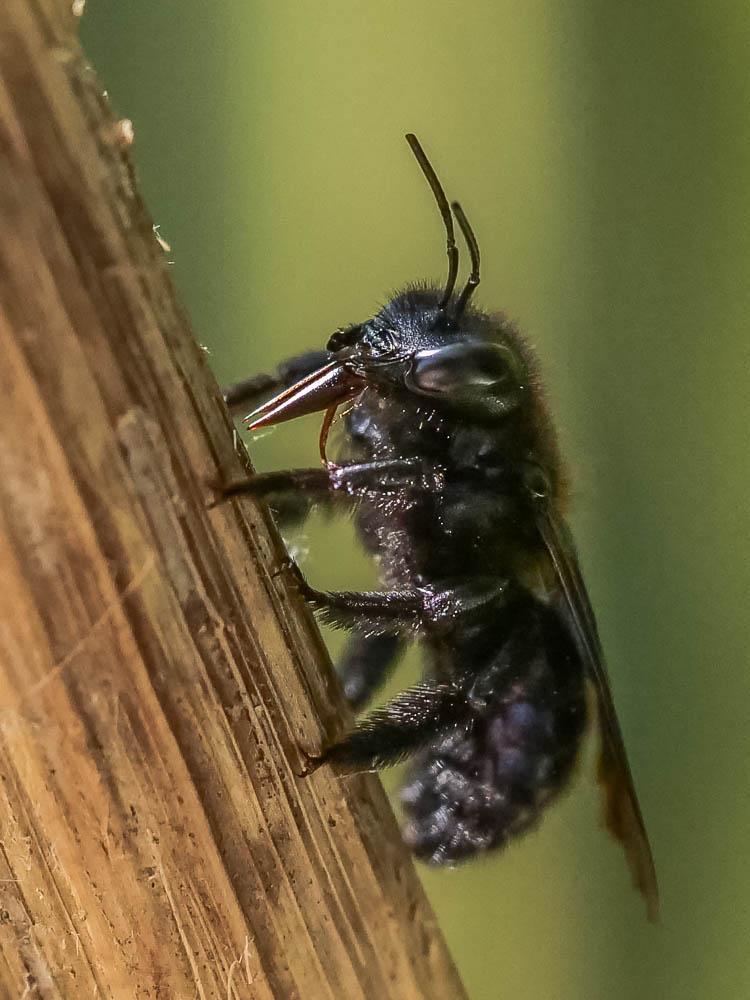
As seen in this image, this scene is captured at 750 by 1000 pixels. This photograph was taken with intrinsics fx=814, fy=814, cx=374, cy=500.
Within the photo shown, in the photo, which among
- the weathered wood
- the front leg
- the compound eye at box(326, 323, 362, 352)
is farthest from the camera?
the compound eye at box(326, 323, 362, 352)

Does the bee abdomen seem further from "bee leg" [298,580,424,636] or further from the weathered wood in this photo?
the weathered wood

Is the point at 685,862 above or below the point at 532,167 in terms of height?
below

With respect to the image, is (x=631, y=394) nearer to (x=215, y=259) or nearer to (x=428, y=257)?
(x=428, y=257)

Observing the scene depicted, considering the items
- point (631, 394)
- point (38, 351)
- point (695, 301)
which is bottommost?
point (631, 394)

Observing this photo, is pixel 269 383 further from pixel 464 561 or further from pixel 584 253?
pixel 584 253

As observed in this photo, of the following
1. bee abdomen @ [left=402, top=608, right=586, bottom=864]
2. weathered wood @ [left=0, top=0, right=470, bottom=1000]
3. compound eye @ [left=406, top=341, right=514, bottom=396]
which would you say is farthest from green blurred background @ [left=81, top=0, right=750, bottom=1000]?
weathered wood @ [left=0, top=0, right=470, bottom=1000]

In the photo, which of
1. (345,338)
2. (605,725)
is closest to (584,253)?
(345,338)

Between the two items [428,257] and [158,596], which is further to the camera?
[428,257]

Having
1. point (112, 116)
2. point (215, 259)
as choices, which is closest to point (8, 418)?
point (112, 116)
